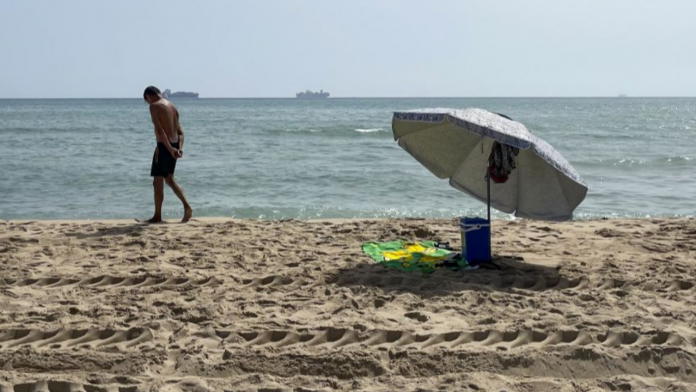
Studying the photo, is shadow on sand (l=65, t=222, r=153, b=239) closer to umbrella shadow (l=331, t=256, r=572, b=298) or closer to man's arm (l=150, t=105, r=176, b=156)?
man's arm (l=150, t=105, r=176, b=156)

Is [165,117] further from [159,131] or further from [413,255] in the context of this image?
[413,255]

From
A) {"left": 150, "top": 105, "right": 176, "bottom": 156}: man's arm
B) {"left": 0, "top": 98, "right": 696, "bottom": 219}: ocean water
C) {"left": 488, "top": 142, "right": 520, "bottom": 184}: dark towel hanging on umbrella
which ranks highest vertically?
{"left": 150, "top": 105, "right": 176, "bottom": 156}: man's arm

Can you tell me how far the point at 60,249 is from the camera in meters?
6.38

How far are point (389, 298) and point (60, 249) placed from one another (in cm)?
332

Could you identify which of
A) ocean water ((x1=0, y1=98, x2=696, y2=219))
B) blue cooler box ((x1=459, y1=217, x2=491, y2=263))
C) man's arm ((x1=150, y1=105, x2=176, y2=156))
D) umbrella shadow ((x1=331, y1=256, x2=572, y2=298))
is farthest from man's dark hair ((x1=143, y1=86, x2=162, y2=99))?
blue cooler box ((x1=459, y1=217, x2=491, y2=263))

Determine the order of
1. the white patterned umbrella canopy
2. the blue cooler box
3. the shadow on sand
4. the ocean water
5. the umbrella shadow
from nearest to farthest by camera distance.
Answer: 1. the umbrella shadow
2. the white patterned umbrella canopy
3. the blue cooler box
4. the shadow on sand
5. the ocean water

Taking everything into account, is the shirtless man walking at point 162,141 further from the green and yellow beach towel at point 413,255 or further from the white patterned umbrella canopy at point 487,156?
the white patterned umbrella canopy at point 487,156

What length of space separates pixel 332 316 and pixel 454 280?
1.26 m

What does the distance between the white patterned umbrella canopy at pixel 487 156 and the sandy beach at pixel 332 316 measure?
0.54 m

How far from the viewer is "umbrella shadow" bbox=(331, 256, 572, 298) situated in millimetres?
5102

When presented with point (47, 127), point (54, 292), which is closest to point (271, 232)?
point (54, 292)

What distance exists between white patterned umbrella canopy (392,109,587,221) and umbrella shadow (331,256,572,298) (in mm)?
506

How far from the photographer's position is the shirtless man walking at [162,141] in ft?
24.9

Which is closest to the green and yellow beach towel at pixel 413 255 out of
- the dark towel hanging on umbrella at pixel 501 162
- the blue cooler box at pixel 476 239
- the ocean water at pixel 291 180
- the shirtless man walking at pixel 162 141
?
the blue cooler box at pixel 476 239
